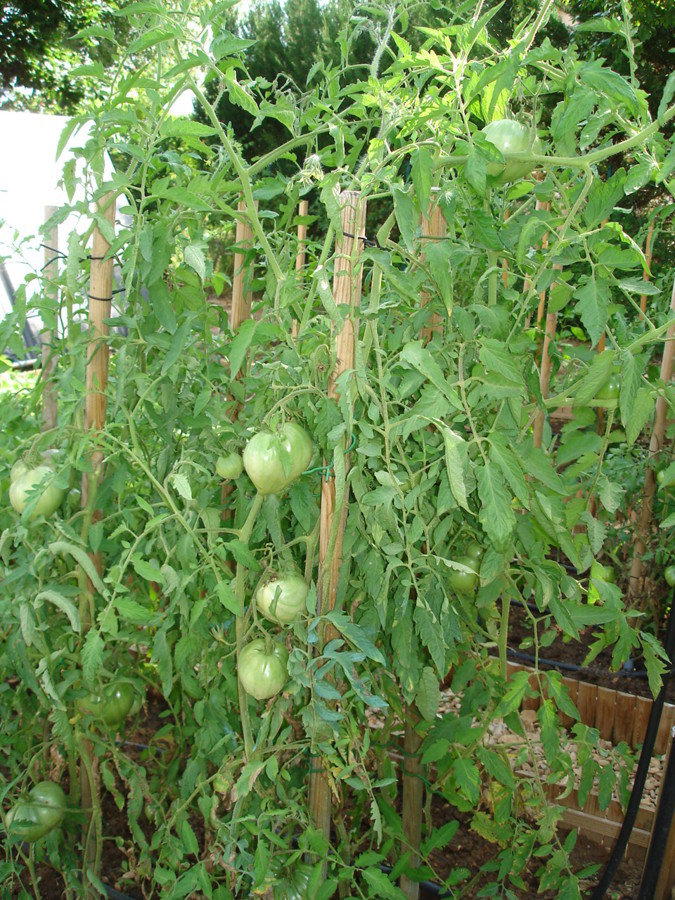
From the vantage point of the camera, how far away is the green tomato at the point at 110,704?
1234mm

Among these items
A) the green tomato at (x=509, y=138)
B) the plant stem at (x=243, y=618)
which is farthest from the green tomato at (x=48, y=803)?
the green tomato at (x=509, y=138)

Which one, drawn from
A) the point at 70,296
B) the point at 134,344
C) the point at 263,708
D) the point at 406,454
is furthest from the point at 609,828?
the point at 70,296

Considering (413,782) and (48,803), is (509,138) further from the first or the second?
(48,803)

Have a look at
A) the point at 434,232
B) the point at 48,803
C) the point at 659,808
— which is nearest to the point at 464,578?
the point at 434,232

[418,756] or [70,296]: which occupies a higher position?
[70,296]

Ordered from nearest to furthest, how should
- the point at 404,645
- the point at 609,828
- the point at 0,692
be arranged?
1. the point at 404,645
2. the point at 0,692
3. the point at 609,828

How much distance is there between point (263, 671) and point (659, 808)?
918 millimetres

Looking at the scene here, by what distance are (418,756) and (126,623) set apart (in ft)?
1.89

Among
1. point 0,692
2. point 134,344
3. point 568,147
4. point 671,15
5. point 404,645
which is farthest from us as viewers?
point 671,15

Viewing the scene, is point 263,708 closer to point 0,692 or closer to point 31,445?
point 0,692

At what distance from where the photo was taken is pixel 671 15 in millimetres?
4863

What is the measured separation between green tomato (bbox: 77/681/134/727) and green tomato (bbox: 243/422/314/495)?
0.56m

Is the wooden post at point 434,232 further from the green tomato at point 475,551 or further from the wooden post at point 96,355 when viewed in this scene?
the wooden post at point 96,355

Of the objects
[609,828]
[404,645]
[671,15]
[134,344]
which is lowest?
[609,828]
